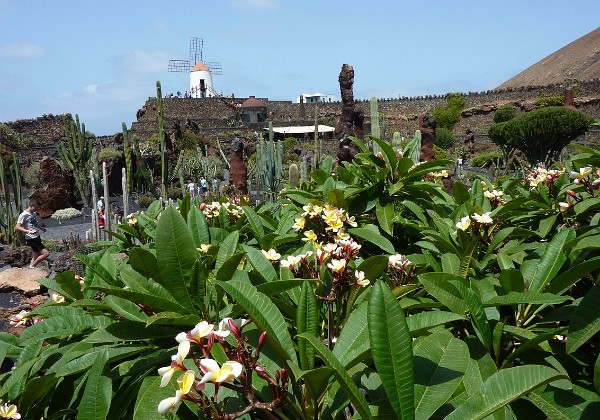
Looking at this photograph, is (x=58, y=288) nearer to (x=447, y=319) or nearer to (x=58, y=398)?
(x=58, y=398)

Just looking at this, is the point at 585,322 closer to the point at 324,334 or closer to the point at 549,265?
the point at 549,265

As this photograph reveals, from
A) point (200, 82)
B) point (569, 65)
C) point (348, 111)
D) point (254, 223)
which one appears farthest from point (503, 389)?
point (569, 65)

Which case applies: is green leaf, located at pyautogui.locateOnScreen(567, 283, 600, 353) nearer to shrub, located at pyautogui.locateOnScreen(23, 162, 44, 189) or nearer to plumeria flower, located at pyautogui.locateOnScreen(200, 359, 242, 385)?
plumeria flower, located at pyautogui.locateOnScreen(200, 359, 242, 385)

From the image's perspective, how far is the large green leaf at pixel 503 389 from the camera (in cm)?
109

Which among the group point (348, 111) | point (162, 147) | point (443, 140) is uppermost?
point (348, 111)

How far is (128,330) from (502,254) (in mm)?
1320

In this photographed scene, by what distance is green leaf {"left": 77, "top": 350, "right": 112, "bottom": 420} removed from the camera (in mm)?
1300

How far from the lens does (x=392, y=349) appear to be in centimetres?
116

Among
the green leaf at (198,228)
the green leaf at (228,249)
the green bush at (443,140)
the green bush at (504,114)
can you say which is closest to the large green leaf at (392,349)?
the green leaf at (228,249)

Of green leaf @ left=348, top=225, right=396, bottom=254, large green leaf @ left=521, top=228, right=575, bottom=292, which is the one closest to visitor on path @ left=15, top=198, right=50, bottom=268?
green leaf @ left=348, top=225, right=396, bottom=254

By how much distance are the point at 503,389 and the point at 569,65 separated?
234 feet

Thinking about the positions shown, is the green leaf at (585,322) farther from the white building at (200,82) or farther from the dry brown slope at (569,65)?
the dry brown slope at (569,65)

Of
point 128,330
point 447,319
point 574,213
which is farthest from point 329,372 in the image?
point 574,213

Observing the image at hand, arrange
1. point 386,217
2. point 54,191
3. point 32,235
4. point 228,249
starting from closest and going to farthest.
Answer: point 228,249, point 386,217, point 32,235, point 54,191
